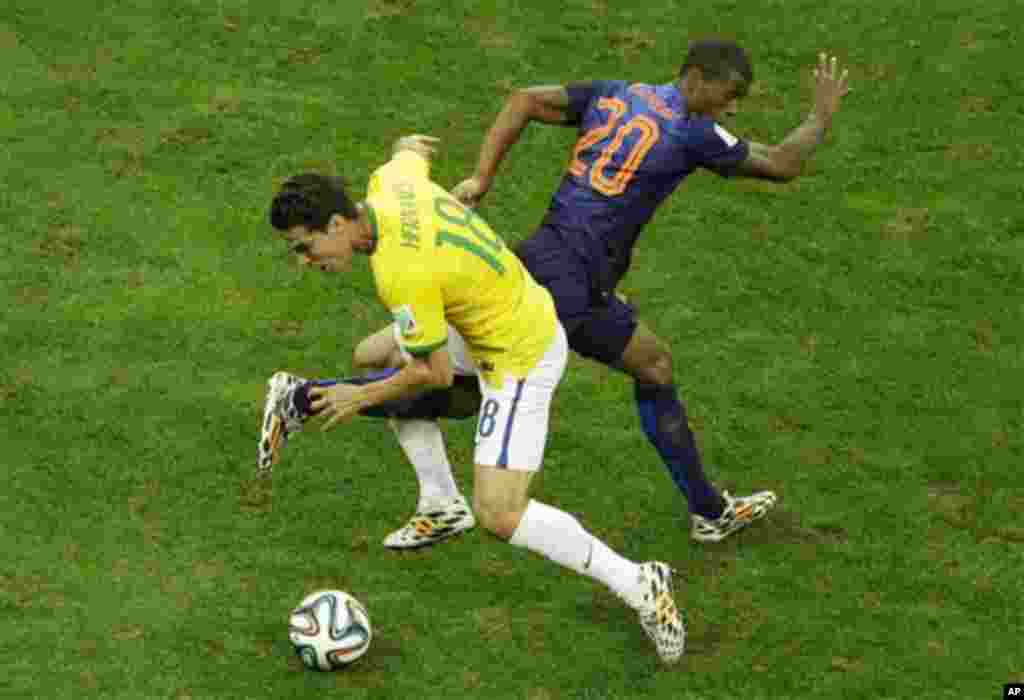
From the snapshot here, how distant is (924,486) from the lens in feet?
36.8

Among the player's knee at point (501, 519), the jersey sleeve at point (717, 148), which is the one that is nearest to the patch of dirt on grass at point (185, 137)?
the jersey sleeve at point (717, 148)

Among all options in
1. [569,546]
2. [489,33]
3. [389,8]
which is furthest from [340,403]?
[389,8]

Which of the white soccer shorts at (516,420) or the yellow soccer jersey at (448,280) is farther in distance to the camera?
the white soccer shorts at (516,420)

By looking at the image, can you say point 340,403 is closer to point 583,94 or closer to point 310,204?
point 310,204

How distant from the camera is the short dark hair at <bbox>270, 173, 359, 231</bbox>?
346 inches

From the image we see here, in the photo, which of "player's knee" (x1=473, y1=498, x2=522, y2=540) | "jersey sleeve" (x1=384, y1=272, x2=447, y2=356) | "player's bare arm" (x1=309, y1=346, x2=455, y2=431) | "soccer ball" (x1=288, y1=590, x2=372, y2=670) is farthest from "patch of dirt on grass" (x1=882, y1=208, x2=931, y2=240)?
"soccer ball" (x1=288, y1=590, x2=372, y2=670)

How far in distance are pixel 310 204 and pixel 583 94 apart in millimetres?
2238

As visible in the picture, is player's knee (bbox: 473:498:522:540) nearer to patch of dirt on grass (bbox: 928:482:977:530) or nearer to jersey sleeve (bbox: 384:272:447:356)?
jersey sleeve (bbox: 384:272:447:356)

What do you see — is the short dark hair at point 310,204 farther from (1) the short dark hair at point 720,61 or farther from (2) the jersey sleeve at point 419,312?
(1) the short dark hair at point 720,61

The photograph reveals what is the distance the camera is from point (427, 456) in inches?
401

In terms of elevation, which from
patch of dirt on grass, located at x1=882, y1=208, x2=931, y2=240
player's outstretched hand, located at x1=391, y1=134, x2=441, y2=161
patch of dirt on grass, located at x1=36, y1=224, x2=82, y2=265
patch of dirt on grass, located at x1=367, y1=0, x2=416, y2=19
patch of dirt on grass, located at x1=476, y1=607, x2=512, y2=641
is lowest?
patch of dirt on grass, located at x1=36, y1=224, x2=82, y2=265

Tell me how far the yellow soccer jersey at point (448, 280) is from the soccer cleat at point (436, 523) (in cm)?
104

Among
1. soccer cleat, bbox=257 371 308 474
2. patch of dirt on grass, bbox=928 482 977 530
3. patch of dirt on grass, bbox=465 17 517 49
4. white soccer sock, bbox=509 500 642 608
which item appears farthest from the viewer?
patch of dirt on grass, bbox=465 17 517 49

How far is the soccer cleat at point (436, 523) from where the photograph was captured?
10242mm
